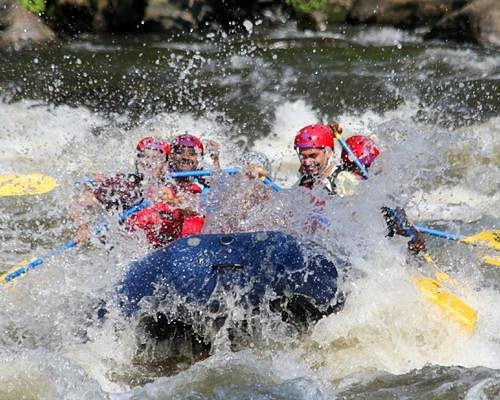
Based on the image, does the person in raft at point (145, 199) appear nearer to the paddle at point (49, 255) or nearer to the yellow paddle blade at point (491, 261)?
the paddle at point (49, 255)

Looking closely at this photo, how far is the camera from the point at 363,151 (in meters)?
5.96

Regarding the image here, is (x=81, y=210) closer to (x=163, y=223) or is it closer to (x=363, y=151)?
(x=163, y=223)

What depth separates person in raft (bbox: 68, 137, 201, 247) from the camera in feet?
17.4

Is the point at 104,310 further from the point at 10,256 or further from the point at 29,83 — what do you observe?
the point at 29,83

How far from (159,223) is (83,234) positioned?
468mm

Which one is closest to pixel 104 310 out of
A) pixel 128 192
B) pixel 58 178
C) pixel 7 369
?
pixel 7 369

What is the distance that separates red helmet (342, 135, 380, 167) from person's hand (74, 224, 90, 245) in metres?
1.78

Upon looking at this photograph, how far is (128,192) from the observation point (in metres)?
5.73

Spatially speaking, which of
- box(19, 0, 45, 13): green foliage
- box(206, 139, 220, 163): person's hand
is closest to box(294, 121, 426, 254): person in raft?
box(206, 139, 220, 163): person's hand

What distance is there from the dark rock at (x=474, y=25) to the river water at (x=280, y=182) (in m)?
0.29

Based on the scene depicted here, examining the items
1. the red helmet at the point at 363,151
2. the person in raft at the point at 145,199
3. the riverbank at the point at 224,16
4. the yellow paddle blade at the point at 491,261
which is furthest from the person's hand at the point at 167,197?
the riverbank at the point at 224,16

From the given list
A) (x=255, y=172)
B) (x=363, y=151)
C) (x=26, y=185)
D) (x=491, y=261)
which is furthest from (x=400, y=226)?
(x=26, y=185)

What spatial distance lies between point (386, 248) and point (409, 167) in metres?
0.53

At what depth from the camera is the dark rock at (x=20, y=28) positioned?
33.8 feet
